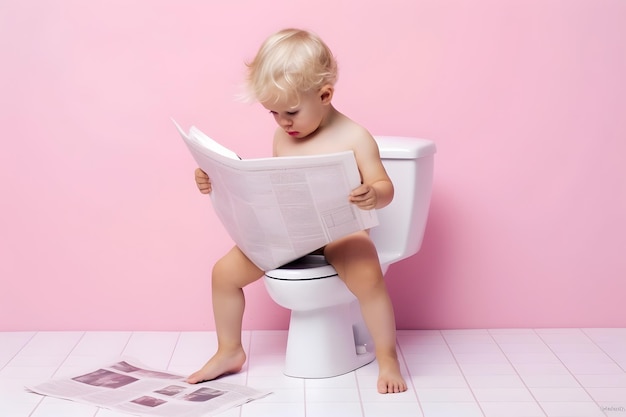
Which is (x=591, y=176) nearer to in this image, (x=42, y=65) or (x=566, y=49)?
(x=566, y=49)

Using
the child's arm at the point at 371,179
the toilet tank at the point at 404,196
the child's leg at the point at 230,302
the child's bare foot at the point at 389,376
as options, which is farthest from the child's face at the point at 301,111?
the child's bare foot at the point at 389,376

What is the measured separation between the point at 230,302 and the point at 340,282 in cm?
28

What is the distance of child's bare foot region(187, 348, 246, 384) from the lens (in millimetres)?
2191

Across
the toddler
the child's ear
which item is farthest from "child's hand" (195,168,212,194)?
the child's ear

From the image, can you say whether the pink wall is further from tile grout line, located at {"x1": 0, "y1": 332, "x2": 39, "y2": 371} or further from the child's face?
the child's face

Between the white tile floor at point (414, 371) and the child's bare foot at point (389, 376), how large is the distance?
21 millimetres

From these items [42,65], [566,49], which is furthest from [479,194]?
[42,65]

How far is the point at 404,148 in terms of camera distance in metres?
2.23

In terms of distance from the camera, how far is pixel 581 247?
8.46 ft

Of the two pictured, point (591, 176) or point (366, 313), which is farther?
point (591, 176)

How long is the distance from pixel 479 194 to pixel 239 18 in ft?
2.58

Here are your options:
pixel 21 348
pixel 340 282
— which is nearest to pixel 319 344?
pixel 340 282

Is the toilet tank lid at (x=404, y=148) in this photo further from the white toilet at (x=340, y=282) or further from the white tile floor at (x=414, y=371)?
the white tile floor at (x=414, y=371)

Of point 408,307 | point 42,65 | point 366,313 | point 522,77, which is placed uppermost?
point 42,65
